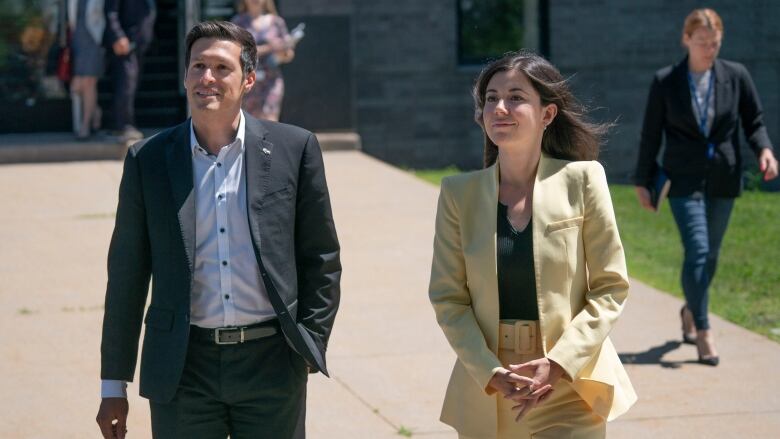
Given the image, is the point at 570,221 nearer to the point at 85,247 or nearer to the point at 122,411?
the point at 122,411

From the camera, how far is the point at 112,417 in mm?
3994

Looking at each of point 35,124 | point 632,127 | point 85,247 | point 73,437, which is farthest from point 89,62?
point 73,437

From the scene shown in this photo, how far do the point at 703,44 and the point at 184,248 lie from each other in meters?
4.21

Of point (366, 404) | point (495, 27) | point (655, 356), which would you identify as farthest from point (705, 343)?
point (495, 27)

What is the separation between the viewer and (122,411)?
402 centimetres

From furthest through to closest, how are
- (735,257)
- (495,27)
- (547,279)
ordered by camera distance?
(495,27) → (735,257) → (547,279)

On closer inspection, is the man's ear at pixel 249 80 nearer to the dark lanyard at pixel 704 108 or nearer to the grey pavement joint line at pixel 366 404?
the grey pavement joint line at pixel 366 404

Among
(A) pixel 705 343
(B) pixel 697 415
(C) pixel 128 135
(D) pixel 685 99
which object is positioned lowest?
(B) pixel 697 415

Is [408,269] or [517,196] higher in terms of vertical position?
[517,196]

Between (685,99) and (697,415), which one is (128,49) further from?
(697,415)

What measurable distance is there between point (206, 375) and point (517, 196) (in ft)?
3.48

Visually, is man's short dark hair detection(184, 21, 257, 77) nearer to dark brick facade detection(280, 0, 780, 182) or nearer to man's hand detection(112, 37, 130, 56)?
man's hand detection(112, 37, 130, 56)

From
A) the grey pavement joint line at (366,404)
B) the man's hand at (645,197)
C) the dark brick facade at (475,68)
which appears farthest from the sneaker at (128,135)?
the man's hand at (645,197)

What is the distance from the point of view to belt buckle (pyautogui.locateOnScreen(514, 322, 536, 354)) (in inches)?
151
